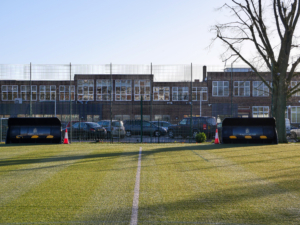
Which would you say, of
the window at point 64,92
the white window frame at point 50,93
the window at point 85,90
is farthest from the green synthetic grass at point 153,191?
the window at point 85,90

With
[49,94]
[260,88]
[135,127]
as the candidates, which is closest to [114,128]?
[135,127]

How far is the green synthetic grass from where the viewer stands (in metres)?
4.86

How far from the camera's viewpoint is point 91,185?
7113 mm

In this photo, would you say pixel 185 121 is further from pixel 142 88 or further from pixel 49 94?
pixel 49 94

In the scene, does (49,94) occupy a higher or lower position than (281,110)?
higher

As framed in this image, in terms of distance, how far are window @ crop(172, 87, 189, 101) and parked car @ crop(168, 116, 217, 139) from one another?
7.52 feet

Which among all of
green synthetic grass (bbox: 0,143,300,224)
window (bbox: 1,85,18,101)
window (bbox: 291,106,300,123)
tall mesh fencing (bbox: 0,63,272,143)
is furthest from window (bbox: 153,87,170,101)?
window (bbox: 291,106,300,123)

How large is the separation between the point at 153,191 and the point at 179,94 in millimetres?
20939

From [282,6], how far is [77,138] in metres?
14.5

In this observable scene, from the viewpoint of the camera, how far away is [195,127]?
2389 cm

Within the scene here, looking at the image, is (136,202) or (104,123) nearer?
(136,202)

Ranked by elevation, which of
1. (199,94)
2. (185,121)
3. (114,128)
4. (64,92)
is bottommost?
(114,128)

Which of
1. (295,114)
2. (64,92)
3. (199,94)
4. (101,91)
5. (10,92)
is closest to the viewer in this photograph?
(64,92)

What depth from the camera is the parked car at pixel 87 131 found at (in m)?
21.4
